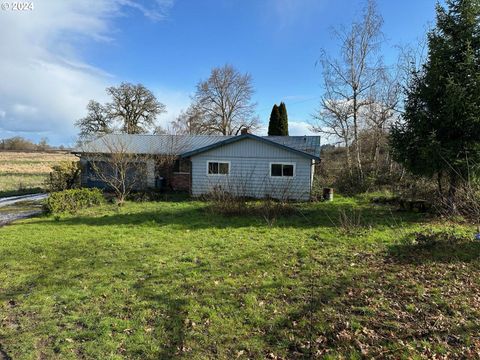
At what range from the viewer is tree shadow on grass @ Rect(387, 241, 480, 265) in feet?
21.5

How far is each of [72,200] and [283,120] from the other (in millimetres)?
20026

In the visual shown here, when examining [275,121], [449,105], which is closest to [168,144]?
[275,121]

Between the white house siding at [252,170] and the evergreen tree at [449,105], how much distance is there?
5.80m

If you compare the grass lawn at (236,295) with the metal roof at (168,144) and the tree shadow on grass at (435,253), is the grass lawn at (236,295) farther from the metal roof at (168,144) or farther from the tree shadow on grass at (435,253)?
the metal roof at (168,144)

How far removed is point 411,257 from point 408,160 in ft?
20.4

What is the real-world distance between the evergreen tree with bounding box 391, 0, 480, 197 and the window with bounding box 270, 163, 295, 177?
6.09 metres

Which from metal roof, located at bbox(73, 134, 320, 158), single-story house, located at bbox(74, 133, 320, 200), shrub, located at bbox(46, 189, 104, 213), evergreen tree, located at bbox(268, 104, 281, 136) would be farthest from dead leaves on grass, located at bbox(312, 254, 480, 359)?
evergreen tree, located at bbox(268, 104, 281, 136)

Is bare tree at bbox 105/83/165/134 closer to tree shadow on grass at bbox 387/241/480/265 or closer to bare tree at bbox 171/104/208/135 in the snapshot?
bare tree at bbox 171/104/208/135

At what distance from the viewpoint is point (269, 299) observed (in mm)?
4934

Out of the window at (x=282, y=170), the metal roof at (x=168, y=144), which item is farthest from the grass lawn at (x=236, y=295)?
the metal roof at (x=168, y=144)

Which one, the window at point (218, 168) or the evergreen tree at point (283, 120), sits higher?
the evergreen tree at point (283, 120)

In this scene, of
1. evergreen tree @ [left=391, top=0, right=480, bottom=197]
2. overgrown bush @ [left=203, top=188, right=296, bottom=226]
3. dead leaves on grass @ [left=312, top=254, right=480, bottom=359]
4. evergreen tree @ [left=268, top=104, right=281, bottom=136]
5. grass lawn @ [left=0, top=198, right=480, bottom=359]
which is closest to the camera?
dead leaves on grass @ [left=312, top=254, right=480, bottom=359]

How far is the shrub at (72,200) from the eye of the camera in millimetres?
12317

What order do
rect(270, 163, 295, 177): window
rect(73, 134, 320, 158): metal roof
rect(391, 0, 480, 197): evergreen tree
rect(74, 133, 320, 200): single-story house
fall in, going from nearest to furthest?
1. rect(391, 0, 480, 197): evergreen tree
2. rect(74, 133, 320, 200): single-story house
3. rect(270, 163, 295, 177): window
4. rect(73, 134, 320, 158): metal roof
